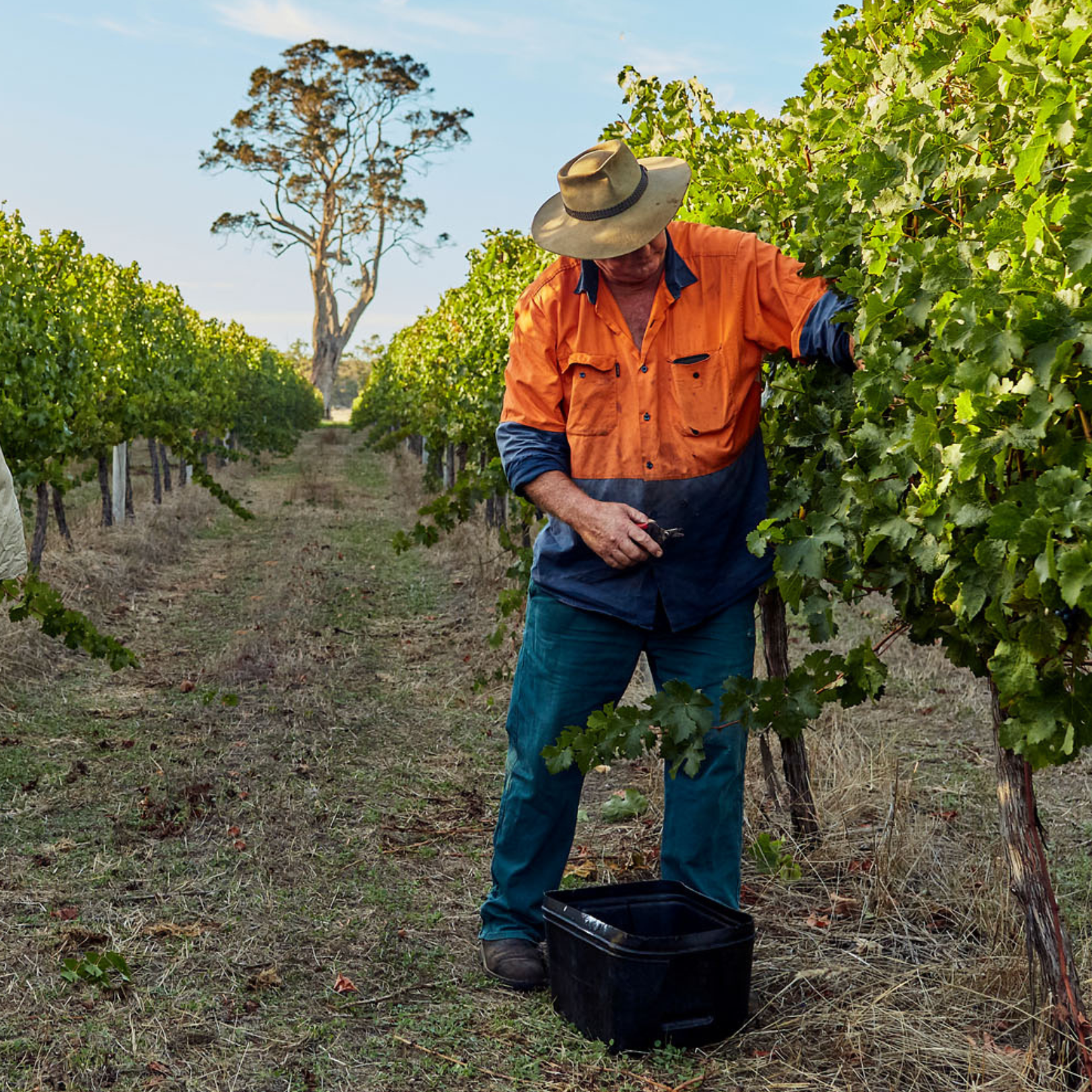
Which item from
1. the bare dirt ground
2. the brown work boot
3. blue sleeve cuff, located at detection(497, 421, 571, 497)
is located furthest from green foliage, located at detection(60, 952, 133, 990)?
blue sleeve cuff, located at detection(497, 421, 571, 497)

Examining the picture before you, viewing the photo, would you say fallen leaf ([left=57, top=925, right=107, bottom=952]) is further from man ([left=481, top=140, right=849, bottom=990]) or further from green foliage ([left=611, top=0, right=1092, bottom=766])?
green foliage ([left=611, top=0, right=1092, bottom=766])

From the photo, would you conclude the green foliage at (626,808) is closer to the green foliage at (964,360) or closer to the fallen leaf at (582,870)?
the fallen leaf at (582,870)

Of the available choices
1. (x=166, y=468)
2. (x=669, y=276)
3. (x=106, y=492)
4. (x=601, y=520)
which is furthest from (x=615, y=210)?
(x=166, y=468)

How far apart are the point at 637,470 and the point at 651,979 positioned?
4.28ft

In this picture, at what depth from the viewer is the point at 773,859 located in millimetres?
4219

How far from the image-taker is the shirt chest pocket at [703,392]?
10.8ft

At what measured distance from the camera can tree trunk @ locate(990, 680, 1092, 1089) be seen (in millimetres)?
2725

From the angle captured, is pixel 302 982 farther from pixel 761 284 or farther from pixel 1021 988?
pixel 761 284

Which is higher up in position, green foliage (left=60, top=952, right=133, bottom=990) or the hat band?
the hat band

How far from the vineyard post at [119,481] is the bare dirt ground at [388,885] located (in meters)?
7.49

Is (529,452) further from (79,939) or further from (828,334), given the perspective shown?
(79,939)

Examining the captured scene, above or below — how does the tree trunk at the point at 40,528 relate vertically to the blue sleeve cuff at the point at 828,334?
below

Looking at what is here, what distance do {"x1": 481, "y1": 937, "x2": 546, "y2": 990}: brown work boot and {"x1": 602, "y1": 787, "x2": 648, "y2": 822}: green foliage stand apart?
54.7 inches

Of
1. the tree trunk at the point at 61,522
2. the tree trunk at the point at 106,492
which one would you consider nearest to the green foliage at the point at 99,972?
the tree trunk at the point at 61,522
